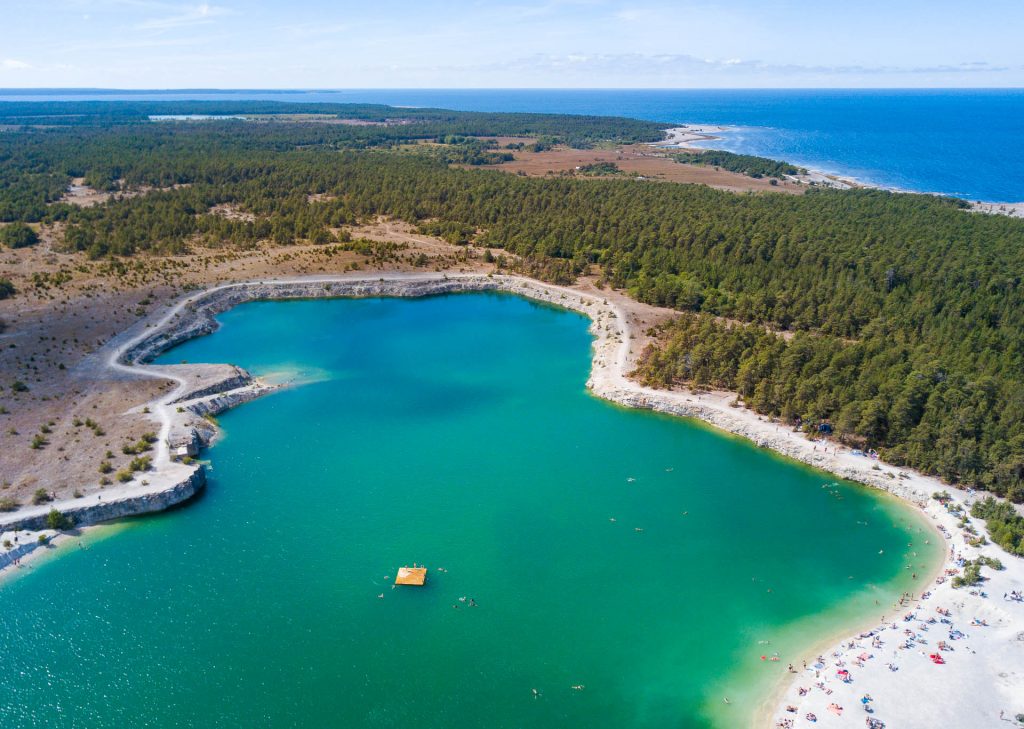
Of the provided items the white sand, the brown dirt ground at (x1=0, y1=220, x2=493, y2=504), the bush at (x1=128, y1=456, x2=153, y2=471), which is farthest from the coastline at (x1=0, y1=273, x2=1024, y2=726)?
the white sand

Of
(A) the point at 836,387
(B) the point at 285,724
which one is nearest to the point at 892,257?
(A) the point at 836,387

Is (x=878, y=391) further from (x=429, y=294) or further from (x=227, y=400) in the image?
(x=429, y=294)

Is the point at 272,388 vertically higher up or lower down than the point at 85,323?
lower down

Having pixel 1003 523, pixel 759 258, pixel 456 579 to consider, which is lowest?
pixel 456 579

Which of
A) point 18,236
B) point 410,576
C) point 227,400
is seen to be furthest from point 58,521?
point 18,236

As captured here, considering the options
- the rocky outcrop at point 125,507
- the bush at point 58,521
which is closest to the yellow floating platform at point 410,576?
the rocky outcrop at point 125,507

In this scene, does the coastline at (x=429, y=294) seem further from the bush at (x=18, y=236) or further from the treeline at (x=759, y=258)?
the bush at (x=18, y=236)

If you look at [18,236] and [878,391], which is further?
[18,236]
